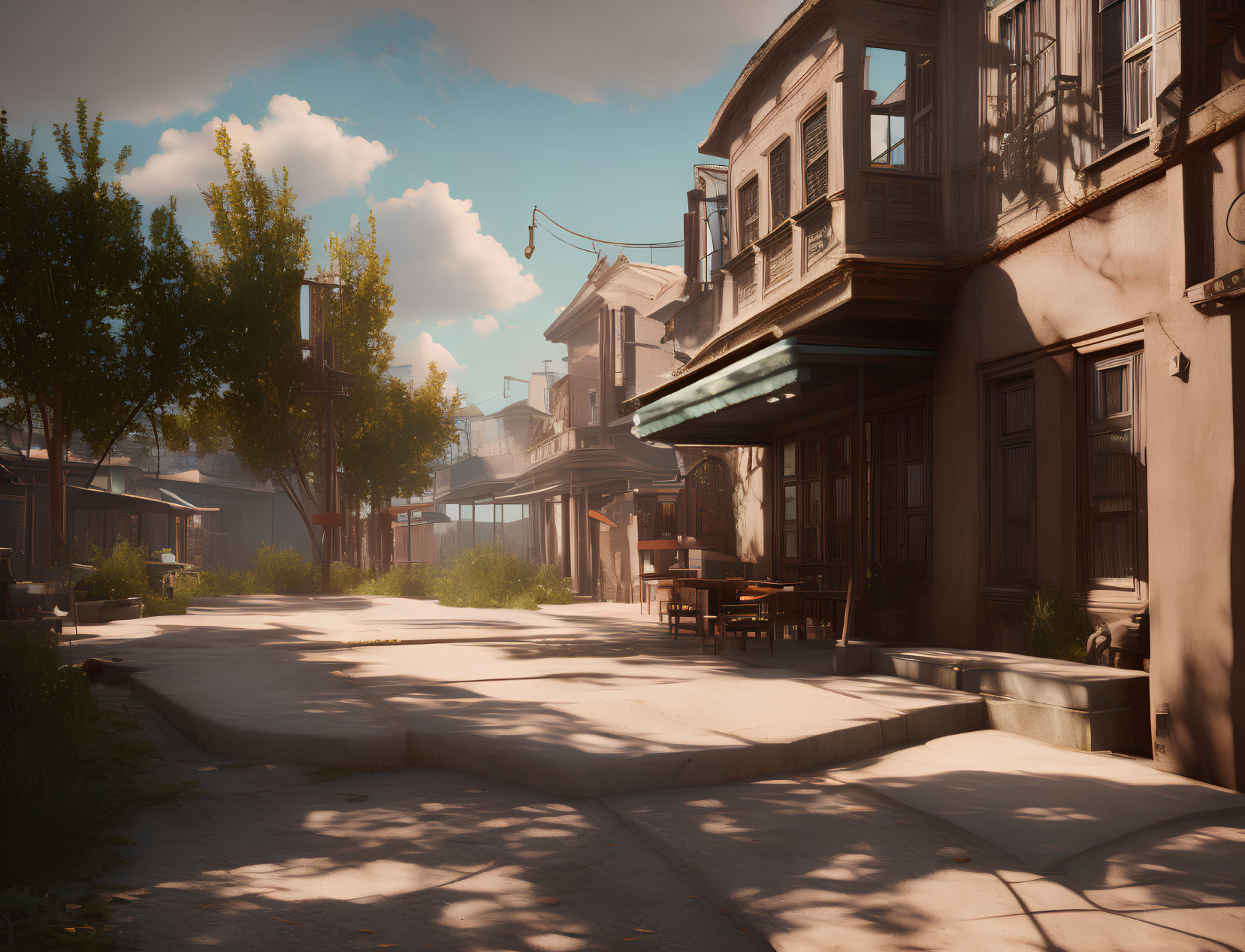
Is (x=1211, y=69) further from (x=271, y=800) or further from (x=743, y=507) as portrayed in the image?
(x=743, y=507)

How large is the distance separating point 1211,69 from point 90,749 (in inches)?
307

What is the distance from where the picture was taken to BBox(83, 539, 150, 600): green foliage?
13.8 metres

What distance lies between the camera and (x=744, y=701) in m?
6.54

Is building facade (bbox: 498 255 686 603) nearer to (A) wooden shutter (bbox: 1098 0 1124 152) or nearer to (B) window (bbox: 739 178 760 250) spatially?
(B) window (bbox: 739 178 760 250)

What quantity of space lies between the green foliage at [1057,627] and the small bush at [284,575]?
19.7m

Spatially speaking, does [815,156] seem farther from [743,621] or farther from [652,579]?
[652,579]

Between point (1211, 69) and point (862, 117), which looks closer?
point (1211, 69)

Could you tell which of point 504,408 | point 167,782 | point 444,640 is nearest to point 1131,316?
point 167,782

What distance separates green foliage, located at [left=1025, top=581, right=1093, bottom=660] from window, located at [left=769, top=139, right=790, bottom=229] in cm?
664

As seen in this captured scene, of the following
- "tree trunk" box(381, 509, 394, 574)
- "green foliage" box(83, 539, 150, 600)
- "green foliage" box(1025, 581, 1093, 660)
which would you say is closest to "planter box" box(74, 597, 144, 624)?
"green foliage" box(83, 539, 150, 600)

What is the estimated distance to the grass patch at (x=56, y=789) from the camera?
9.19 ft

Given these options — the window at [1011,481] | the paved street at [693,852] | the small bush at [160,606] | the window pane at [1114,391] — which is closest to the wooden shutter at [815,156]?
the window at [1011,481]

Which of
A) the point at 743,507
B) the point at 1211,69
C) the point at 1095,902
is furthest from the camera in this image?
the point at 743,507

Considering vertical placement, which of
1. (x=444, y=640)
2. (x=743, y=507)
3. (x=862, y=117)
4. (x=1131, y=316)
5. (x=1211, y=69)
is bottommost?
(x=444, y=640)
